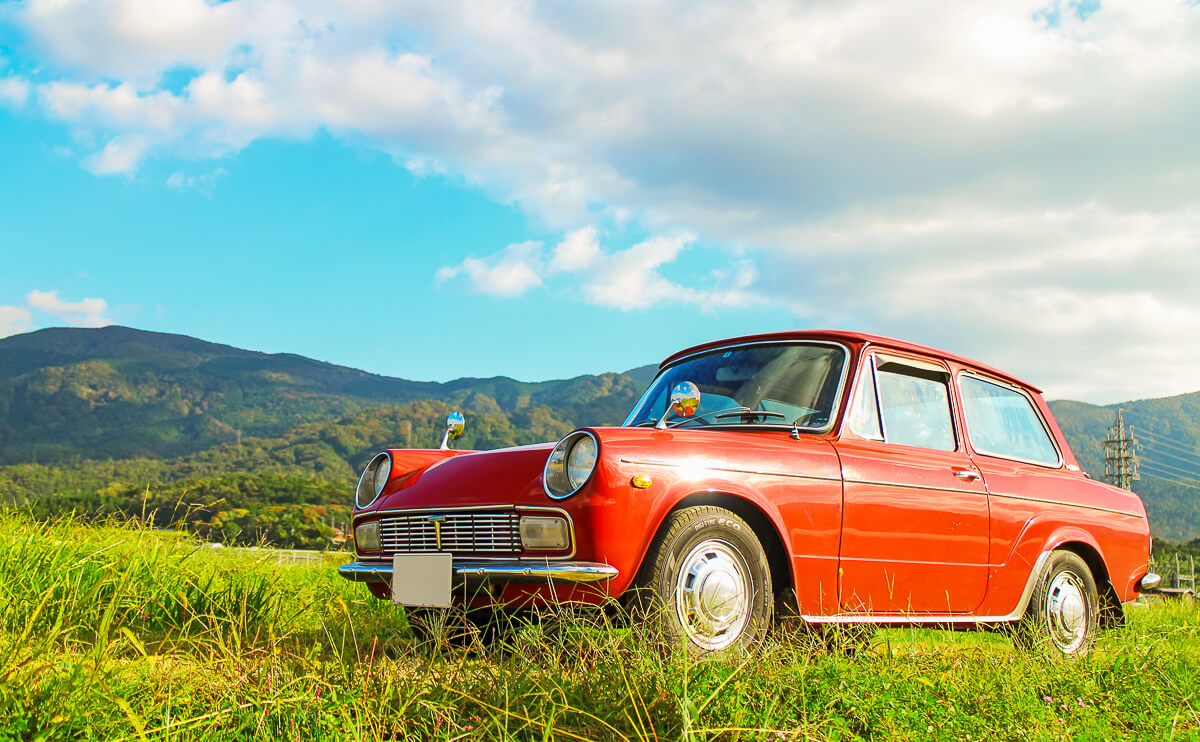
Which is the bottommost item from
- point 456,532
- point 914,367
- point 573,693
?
point 573,693

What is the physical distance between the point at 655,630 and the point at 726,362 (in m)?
2.13

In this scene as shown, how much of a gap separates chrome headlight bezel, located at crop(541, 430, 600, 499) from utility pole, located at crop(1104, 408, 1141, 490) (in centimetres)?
7843

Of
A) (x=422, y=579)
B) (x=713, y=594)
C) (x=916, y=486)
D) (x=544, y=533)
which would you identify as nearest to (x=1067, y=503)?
(x=916, y=486)

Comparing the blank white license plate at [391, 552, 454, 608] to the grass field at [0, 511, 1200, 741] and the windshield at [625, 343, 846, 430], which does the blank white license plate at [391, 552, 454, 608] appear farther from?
the windshield at [625, 343, 846, 430]

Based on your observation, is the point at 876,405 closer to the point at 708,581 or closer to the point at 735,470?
the point at 735,470

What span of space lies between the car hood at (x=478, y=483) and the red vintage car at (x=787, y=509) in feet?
0.04

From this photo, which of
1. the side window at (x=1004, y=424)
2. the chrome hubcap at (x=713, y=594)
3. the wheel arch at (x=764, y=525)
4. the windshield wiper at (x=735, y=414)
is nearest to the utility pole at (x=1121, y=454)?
the side window at (x=1004, y=424)

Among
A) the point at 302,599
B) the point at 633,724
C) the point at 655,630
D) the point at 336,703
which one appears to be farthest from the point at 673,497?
the point at 302,599

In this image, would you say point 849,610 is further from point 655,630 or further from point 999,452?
point 999,452

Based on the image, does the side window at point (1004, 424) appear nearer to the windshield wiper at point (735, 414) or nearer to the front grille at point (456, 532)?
the windshield wiper at point (735, 414)

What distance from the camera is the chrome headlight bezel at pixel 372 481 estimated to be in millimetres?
5012

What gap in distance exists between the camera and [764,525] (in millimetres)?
4035

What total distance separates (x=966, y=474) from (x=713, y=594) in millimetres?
2115

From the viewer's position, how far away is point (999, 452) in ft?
18.2
